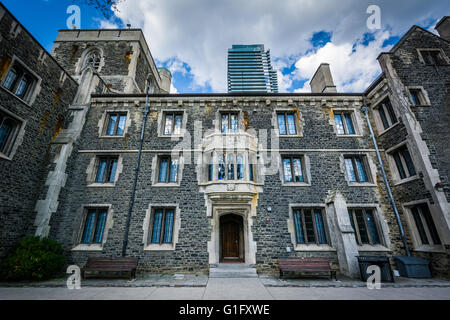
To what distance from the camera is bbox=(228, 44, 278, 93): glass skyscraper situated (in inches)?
3376

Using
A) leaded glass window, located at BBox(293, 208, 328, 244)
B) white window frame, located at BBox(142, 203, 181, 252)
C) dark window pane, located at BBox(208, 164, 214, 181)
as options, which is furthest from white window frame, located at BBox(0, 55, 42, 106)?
leaded glass window, located at BBox(293, 208, 328, 244)

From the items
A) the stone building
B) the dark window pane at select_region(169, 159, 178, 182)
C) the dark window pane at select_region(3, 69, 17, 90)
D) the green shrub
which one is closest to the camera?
the green shrub

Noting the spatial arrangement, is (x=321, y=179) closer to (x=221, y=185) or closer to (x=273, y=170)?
(x=273, y=170)

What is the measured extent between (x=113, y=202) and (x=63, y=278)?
342 cm

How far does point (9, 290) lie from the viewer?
5.81 meters

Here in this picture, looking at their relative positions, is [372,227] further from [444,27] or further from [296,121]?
[444,27]

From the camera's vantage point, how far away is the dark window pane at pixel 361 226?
9023 mm

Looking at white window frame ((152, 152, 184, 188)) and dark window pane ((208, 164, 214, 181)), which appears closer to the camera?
white window frame ((152, 152, 184, 188))

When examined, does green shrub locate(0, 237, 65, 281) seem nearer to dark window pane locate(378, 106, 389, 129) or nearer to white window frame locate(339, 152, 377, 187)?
white window frame locate(339, 152, 377, 187)

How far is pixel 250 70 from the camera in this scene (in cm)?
8925

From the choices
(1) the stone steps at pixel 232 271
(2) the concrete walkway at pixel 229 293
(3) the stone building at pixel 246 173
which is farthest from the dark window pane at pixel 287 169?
(2) the concrete walkway at pixel 229 293

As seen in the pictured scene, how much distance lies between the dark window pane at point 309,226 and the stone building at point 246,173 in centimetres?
5

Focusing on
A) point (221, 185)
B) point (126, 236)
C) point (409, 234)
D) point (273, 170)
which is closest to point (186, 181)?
point (221, 185)

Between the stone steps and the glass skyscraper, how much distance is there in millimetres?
83015
